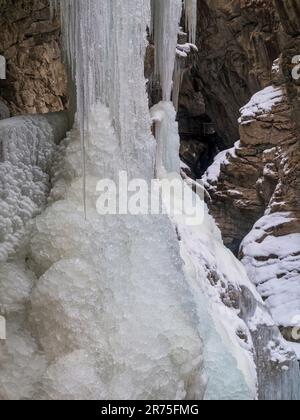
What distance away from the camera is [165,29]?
4770 millimetres

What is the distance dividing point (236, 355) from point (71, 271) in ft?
4.66

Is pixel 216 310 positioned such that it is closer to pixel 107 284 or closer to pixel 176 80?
pixel 107 284

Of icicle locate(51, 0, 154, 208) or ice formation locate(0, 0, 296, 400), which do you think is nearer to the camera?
ice formation locate(0, 0, 296, 400)

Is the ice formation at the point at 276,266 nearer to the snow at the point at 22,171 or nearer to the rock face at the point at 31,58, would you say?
the rock face at the point at 31,58

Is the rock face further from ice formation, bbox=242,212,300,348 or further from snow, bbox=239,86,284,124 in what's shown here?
ice formation, bbox=242,212,300,348

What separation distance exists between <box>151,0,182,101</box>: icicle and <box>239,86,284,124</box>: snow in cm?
681

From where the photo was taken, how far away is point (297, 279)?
30.0 ft

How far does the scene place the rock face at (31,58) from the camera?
10117 mm

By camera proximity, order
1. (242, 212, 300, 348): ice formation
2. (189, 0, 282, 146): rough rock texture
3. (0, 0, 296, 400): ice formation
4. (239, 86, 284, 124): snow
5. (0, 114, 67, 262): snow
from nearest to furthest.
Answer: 1. (0, 0, 296, 400): ice formation
2. (0, 114, 67, 262): snow
3. (242, 212, 300, 348): ice formation
4. (239, 86, 284, 124): snow
5. (189, 0, 282, 146): rough rock texture

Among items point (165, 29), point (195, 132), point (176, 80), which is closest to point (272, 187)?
point (176, 80)

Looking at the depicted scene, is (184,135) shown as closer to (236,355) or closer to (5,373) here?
(236,355)

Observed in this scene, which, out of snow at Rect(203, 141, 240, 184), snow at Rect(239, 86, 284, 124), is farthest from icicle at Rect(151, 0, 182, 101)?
snow at Rect(203, 141, 240, 184)

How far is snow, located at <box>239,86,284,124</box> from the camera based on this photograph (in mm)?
11719

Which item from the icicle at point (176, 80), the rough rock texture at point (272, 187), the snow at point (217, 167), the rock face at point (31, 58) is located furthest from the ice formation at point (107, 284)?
the snow at point (217, 167)
